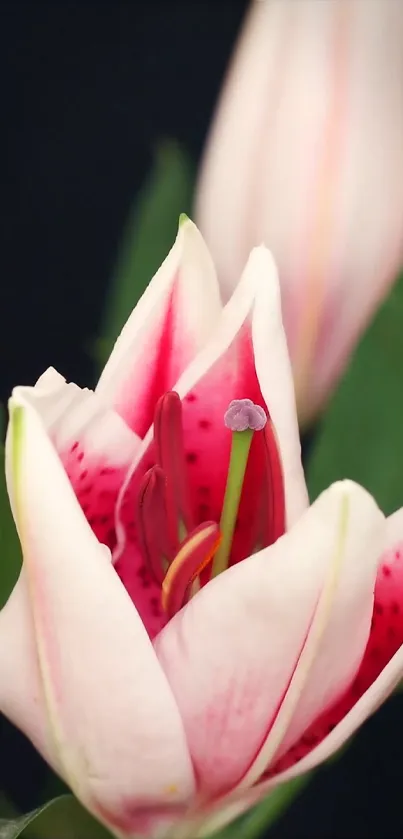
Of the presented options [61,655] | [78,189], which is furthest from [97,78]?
[61,655]

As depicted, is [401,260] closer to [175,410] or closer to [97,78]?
[175,410]

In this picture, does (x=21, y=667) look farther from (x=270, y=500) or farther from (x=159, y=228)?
(x=159, y=228)

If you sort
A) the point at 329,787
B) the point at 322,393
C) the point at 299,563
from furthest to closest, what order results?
the point at 329,787
the point at 322,393
the point at 299,563

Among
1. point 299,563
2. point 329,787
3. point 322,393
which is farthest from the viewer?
point 329,787

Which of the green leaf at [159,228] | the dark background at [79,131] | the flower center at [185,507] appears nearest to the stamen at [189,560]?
the flower center at [185,507]

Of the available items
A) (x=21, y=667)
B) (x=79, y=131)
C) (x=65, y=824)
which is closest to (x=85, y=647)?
(x=21, y=667)

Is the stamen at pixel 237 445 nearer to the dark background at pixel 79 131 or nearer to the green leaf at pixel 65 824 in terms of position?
the green leaf at pixel 65 824

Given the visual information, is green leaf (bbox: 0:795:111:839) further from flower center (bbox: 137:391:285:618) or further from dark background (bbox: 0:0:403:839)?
dark background (bbox: 0:0:403:839)
